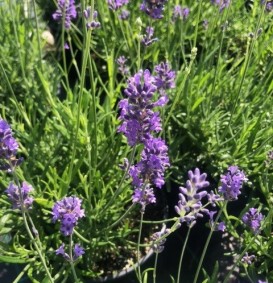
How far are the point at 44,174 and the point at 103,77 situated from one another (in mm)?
1188

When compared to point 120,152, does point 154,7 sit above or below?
above

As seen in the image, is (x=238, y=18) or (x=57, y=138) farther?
(x=238, y=18)

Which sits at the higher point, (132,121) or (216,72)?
(132,121)

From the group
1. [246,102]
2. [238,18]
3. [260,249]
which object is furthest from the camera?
[238,18]

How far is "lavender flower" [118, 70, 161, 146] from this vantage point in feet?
3.73

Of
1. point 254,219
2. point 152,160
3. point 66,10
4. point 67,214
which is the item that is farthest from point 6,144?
point 66,10

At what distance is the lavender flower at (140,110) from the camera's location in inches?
44.8

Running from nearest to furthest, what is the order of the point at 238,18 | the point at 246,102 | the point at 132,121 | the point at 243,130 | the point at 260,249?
the point at 132,121 < the point at 260,249 < the point at 243,130 < the point at 246,102 < the point at 238,18

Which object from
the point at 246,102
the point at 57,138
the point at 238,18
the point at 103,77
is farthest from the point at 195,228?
the point at 238,18

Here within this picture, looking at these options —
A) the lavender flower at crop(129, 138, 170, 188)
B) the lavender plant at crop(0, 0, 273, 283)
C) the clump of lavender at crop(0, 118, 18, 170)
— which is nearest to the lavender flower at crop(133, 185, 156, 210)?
the lavender plant at crop(0, 0, 273, 283)

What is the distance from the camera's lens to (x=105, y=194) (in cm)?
197

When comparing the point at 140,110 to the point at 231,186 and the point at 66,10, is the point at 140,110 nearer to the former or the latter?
the point at 231,186

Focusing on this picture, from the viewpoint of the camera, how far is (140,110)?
3.75 ft

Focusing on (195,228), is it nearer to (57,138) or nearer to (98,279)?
(98,279)
